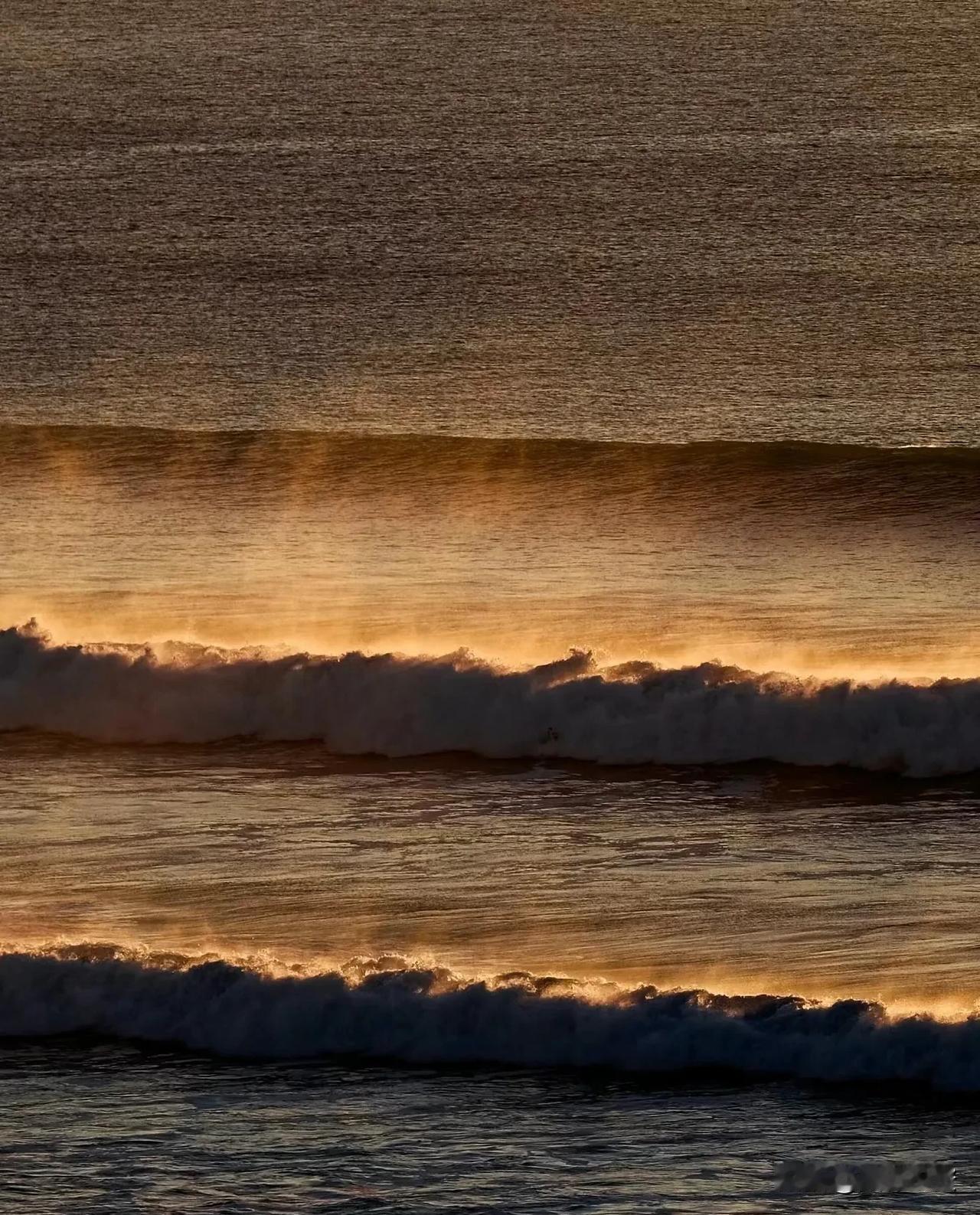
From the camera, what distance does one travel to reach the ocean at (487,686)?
1195 centimetres

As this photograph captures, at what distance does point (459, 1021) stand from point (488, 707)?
5481 mm

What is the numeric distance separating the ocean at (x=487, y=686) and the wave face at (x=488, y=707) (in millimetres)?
35

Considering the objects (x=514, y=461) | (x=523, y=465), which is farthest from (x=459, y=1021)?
(x=514, y=461)

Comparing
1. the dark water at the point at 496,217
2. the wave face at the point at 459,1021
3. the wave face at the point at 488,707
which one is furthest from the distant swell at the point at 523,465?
the wave face at the point at 459,1021

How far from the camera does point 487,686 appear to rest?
18.1 metres

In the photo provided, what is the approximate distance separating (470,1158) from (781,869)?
4.05 metres

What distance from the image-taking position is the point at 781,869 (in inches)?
583

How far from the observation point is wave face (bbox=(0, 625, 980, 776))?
57.0 ft

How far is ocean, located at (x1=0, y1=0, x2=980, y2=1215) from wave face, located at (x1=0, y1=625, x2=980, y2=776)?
0.04 meters

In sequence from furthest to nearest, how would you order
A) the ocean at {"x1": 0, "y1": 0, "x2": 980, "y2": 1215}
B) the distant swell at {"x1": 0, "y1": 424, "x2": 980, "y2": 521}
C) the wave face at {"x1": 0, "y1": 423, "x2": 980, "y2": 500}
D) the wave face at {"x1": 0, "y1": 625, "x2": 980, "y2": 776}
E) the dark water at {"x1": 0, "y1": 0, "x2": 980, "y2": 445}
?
the dark water at {"x1": 0, "y1": 0, "x2": 980, "y2": 445}, the wave face at {"x1": 0, "y1": 423, "x2": 980, "y2": 500}, the distant swell at {"x1": 0, "y1": 424, "x2": 980, "y2": 521}, the wave face at {"x1": 0, "y1": 625, "x2": 980, "y2": 776}, the ocean at {"x1": 0, "y1": 0, "x2": 980, "y2": 1215}

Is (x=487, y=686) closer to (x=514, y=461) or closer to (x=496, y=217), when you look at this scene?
(x=514, y=461)

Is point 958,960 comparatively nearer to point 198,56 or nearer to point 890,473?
point 890,473

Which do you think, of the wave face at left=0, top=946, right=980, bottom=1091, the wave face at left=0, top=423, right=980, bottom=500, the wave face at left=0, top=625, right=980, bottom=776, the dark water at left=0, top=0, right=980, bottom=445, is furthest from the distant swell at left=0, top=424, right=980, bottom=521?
the wave face at left=0, top=946, right=980, bottom=1091

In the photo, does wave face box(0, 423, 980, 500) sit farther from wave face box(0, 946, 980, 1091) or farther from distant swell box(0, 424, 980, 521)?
wave face box(0, 946, 980, 1091)
